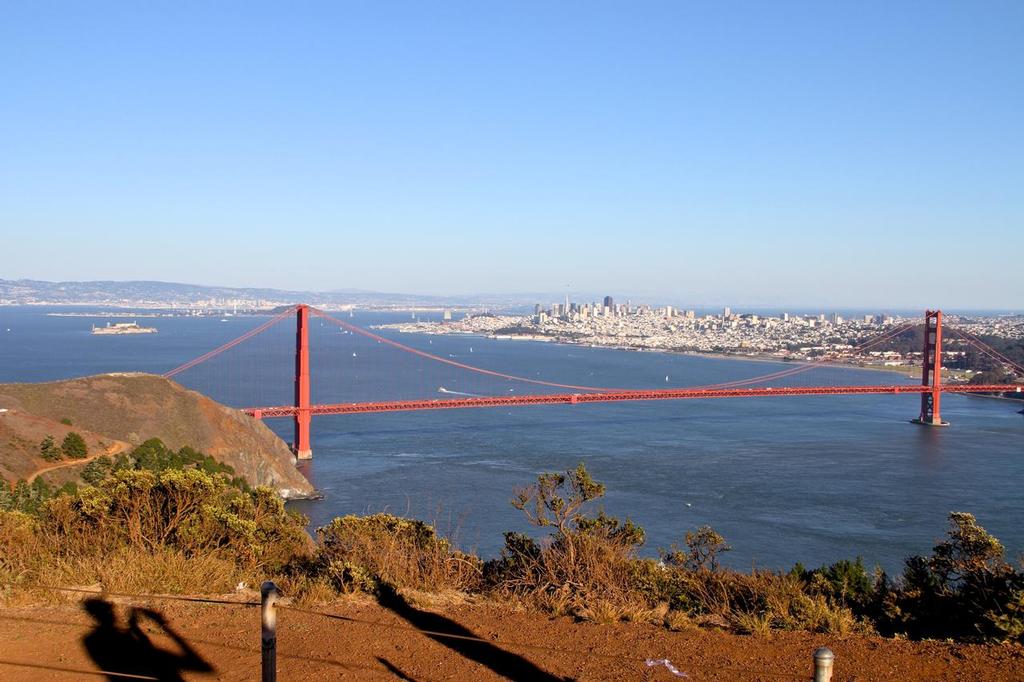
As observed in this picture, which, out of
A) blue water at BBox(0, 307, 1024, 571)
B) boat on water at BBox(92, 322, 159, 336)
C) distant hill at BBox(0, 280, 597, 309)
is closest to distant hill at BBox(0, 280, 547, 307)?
distant hill at BBox(0, 280, 597, 309)

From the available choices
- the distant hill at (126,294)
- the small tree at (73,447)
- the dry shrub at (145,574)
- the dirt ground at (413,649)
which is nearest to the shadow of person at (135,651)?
the dirt ground at (413,649)

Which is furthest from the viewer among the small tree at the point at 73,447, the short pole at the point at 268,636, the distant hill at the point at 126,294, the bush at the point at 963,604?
the distant hill at the point at 126,294

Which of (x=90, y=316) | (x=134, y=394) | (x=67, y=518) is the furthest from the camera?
(x=90, y=316)

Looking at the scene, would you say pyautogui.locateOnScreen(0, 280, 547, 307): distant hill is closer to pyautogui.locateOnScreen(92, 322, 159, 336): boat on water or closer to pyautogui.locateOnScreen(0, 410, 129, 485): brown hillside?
pyautogui.locateOnScreen(92, 322, 159, 336): boat on water

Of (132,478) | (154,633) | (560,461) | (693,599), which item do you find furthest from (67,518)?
(560,461)

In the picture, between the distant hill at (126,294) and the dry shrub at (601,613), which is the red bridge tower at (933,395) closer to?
the dry shrub at (601,613)

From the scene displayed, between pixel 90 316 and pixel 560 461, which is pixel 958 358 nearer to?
pixel 560 461
